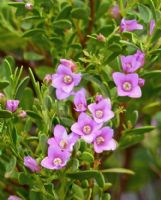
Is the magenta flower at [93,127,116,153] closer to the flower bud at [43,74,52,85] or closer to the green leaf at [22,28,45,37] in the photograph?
the flower bud at [43,74,52,85]

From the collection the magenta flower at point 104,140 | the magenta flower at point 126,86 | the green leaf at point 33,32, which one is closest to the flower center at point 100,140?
the magenta flower at point 104,140

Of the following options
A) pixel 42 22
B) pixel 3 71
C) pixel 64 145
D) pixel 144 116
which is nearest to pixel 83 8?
pixel 42 22

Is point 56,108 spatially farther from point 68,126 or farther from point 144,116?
point 144,116

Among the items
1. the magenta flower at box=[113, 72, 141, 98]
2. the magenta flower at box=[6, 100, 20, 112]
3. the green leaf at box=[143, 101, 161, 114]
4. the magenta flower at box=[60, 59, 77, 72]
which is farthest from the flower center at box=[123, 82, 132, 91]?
the green leaf at box=[143, 101, 161, 114]

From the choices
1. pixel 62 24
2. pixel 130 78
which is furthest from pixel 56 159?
pixel 62 24

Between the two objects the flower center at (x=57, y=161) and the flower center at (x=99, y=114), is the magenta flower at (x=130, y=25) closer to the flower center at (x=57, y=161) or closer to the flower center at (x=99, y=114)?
the flower center at (x=99, y=114)

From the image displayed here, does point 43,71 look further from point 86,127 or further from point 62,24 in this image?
point 86,127
